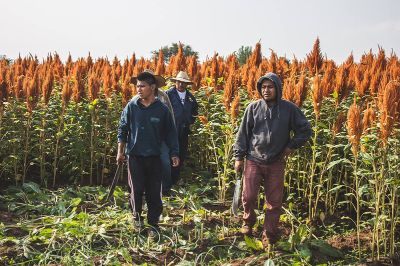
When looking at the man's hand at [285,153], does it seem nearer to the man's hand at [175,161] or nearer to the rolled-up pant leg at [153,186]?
the man's hand at [175,161]

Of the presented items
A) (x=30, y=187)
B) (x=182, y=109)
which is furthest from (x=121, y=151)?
(x=30, y=187)

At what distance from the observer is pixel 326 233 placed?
5477mm

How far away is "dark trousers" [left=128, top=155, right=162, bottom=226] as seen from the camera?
5039 mm

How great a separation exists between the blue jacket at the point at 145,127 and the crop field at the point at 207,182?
91cm

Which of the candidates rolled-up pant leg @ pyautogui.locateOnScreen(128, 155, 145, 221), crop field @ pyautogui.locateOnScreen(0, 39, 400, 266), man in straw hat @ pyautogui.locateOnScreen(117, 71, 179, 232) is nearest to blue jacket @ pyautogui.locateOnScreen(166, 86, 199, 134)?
crop field @ pyautogui.locateOnScreen(0, 39, 400, 266)

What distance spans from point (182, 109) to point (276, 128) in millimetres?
2617

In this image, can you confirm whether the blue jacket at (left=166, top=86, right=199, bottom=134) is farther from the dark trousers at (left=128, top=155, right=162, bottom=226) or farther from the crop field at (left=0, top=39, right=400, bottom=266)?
the dark trousers at (left=128, top=155, right=162, bottom=226)

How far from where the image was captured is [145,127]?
16.3 feet

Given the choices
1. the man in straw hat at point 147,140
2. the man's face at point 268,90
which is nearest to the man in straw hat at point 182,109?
the man in straw hat at point 147,140

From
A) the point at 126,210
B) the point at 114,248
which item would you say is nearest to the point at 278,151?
the point at 114,248

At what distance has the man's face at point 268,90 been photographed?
4727 mm

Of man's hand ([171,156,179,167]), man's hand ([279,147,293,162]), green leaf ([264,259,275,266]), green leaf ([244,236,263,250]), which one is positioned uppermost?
man's hand ([279,147,293,162])

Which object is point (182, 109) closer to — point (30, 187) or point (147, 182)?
point (147, 182)

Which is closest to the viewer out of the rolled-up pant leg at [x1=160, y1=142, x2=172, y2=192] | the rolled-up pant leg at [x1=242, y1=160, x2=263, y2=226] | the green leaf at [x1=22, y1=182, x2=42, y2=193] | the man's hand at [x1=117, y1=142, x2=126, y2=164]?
the rolled-up pant leg at [x1=242, y1=160, x2=263, y2=226]
